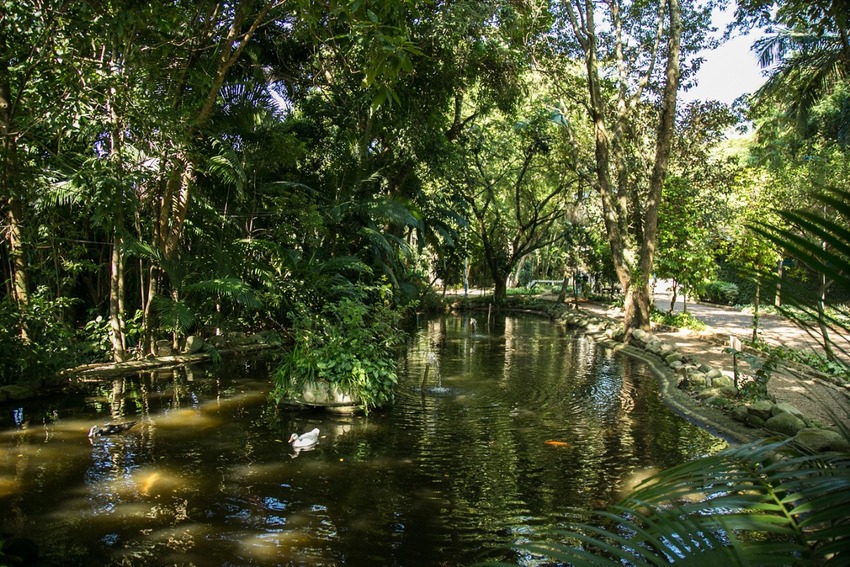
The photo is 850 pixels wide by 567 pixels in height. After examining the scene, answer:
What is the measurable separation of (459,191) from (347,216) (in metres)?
10.3

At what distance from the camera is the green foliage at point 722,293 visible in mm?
27094

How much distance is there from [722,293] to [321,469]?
26.2m

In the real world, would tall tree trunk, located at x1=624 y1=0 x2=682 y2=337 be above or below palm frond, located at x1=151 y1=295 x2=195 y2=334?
above

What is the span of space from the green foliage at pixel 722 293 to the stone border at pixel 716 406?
1481 centimetres

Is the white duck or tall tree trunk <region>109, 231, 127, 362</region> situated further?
tall tree trunk <region>109, 231, 127, 362</region>

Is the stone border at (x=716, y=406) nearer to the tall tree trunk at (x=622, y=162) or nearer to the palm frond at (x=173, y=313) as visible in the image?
the tall tree trunk at (x=622, y=162)

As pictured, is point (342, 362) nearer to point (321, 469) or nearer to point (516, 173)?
point (321, 469)

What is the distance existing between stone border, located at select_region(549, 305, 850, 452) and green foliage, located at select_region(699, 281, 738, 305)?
583 inches

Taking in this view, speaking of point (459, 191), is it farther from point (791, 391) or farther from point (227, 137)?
point (791, 391)

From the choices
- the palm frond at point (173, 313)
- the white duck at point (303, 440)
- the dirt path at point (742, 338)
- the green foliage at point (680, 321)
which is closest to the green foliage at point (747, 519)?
the dirt path at point (742, 338)

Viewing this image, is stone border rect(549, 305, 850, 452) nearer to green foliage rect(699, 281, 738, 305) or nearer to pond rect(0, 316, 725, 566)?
pond rect(0, 316, 725, 566)

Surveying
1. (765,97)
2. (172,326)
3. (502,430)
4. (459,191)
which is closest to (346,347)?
(502,430)

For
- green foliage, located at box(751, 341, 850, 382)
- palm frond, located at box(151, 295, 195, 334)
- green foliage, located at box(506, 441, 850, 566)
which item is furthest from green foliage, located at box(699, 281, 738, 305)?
green foliage, located at box(506, 441, 850, 566)

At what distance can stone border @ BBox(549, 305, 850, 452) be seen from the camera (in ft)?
21.8
